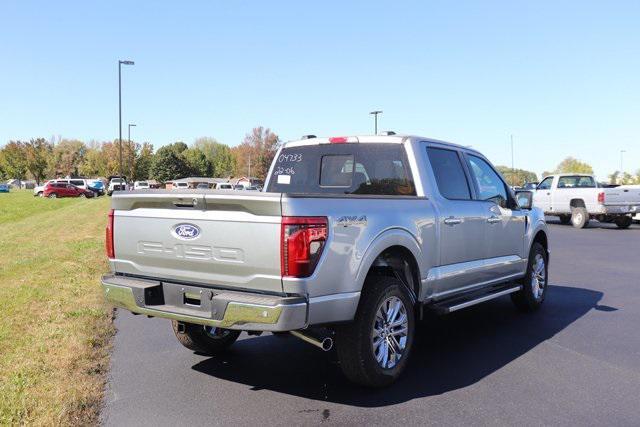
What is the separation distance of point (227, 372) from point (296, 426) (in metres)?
1.30

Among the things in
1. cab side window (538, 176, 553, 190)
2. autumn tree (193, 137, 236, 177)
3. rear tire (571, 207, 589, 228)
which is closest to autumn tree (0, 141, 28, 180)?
autumn tree (193, 137, 236, 177)

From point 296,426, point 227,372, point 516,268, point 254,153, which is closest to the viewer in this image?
point 296,426

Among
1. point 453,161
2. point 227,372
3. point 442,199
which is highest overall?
point 453,161

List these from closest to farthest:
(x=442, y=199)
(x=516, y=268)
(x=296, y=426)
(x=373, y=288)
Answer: (x=296, y=426), (x=373, y=288), (x=442, y=199), (x=516, y=268)

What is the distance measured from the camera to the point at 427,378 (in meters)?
4.78

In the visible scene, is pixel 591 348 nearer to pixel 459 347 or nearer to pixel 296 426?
pixel 459 347

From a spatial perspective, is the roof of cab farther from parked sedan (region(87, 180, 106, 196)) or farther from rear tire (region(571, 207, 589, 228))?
parked sedan (region(87, 180, 106, 196))

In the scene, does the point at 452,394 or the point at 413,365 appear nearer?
the point at 452,394

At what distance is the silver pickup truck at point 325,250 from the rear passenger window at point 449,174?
0.7 inches

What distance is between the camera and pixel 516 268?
22.2ft

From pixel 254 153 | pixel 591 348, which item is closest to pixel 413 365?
pixel 591 348

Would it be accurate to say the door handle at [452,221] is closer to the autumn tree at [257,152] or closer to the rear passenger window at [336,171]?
the rear passenger window at [336,171]

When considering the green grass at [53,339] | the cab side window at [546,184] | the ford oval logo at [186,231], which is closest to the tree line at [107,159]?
the cab side window at [546,184]

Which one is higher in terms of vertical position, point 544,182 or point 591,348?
point 544,182
